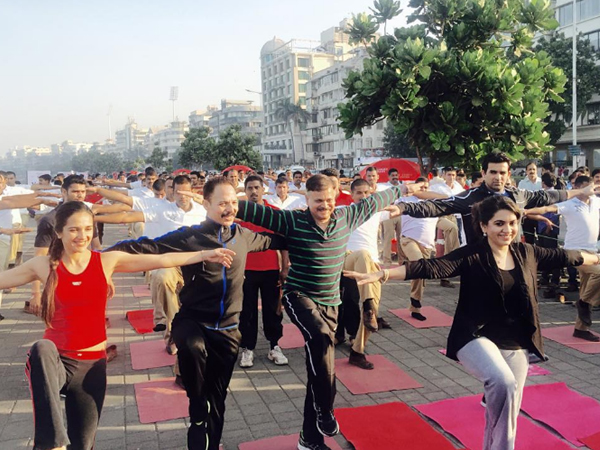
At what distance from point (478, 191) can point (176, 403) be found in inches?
140

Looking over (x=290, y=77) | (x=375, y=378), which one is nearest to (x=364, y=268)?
(x=375, y=378)

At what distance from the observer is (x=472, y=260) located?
375cm

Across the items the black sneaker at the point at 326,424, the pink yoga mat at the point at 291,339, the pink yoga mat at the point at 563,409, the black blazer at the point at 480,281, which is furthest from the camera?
the pink yoga mat at the point at 291,339

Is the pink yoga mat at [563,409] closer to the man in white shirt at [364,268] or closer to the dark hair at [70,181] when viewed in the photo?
the man in white shirt at [364,268]

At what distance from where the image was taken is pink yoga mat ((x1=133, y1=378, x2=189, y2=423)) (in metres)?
4.66

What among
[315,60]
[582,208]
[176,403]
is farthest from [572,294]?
[315,60]

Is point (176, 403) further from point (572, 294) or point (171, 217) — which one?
point (572, 294)

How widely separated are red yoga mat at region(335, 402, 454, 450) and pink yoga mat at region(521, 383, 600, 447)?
98 cm

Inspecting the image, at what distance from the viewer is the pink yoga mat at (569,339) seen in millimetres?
6367

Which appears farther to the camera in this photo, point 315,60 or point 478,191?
point 315,60

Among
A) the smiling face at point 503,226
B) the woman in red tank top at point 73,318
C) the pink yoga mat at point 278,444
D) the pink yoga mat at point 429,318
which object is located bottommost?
the pink yoga mat at point 429,318

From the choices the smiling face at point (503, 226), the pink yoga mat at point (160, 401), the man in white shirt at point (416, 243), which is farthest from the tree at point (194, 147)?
the smiling face at point (503, 226)

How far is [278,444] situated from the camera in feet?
13.6

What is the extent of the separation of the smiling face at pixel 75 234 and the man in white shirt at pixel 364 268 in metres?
3.35
